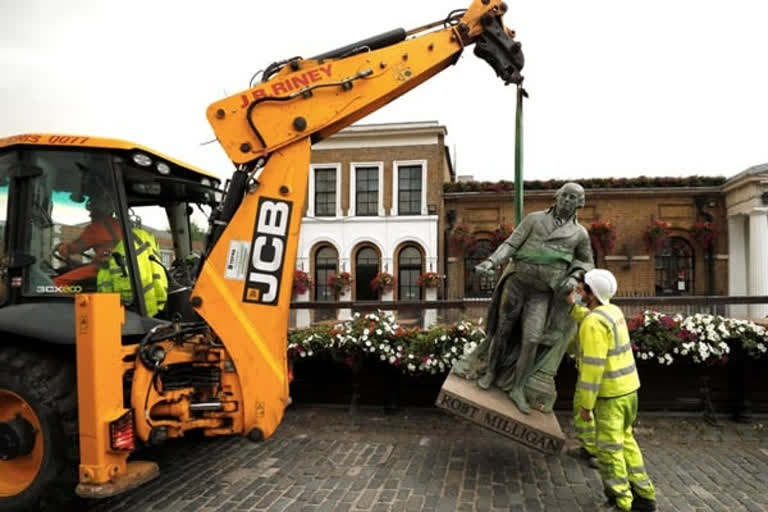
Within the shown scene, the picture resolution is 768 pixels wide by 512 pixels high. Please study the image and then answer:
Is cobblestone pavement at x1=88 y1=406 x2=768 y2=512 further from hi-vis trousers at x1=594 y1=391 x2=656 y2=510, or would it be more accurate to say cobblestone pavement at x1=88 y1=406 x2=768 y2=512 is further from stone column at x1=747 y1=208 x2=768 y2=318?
stone column at x1=747 y1=208 x2=768 y2=318

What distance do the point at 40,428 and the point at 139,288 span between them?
110 centimetres

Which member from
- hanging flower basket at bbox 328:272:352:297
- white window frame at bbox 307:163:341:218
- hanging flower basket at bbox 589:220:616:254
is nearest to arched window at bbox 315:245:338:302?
hanging flower basket at bbox 328:272:352:297

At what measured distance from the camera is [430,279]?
62.6ft

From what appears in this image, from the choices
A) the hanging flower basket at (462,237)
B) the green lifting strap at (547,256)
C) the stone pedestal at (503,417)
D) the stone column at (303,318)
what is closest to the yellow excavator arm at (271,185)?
the stone pedestal at (503,417)

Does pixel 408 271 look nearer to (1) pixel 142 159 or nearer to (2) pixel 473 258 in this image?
(2) pixel 473 258

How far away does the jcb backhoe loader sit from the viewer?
310cm

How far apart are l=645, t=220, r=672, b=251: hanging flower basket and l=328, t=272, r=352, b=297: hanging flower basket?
A: 1189 cm

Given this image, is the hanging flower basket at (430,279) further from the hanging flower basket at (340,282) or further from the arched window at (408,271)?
the hanging flower basket at (340,282)

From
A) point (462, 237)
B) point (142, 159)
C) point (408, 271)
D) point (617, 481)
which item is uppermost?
point (462, 237)

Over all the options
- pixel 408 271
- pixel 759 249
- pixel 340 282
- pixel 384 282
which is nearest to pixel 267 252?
pixel 384 282

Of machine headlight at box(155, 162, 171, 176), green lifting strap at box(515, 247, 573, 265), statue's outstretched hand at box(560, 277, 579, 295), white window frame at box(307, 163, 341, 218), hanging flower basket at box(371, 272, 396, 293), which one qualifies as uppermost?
white window frame at box(307, 163, 341, 218)

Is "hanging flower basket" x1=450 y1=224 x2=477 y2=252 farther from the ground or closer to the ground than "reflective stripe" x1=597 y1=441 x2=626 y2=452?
farther from the ground

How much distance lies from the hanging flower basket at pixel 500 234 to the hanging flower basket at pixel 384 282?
432 cm

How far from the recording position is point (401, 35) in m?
4.07
